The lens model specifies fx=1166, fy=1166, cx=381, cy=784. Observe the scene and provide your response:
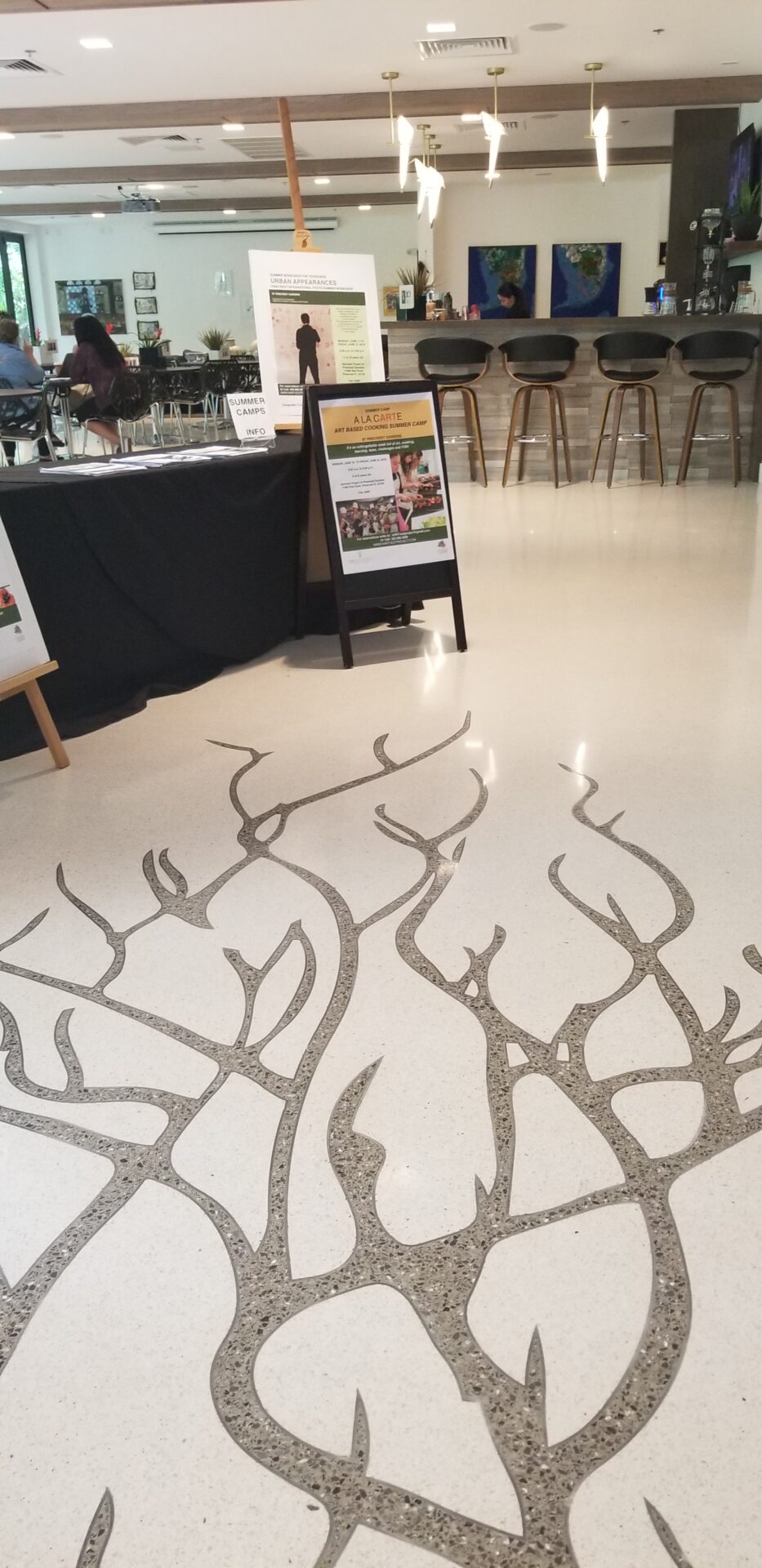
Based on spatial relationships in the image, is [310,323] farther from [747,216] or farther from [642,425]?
[747,216]

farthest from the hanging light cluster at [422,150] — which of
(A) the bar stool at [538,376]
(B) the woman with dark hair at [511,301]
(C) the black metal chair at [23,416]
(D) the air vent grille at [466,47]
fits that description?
(C) the black metal chair at [23,416]

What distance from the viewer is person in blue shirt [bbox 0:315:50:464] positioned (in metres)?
8.99

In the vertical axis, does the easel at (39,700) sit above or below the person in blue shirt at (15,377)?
below

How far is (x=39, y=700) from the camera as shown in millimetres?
3221

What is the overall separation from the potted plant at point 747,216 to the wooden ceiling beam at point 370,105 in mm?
1397

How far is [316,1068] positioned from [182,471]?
8.31 feet

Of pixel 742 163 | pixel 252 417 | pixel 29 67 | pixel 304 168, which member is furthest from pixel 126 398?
pixel 304 168

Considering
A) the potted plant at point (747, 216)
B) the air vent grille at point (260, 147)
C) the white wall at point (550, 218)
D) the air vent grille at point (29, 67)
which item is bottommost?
the potted plant at point (747, 216)

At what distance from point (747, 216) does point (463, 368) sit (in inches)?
94.0

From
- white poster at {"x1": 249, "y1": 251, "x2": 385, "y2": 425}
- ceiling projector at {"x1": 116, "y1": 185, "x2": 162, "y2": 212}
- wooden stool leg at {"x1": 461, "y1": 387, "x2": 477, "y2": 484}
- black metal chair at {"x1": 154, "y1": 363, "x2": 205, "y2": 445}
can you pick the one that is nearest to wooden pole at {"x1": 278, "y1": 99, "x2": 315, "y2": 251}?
white poster at {"x1": 249, "y1": 251, "x2": 385, "y2": 425}

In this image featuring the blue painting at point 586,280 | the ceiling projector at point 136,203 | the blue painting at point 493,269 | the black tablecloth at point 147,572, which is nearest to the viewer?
the black tablecloth at point 147,572

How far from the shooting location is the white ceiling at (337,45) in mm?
7504

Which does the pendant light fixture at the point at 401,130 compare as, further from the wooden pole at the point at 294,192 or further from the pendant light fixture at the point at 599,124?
the wooden pole at the point at 294,192

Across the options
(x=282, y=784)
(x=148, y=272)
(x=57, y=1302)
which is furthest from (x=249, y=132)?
(x=57, y=1302)
